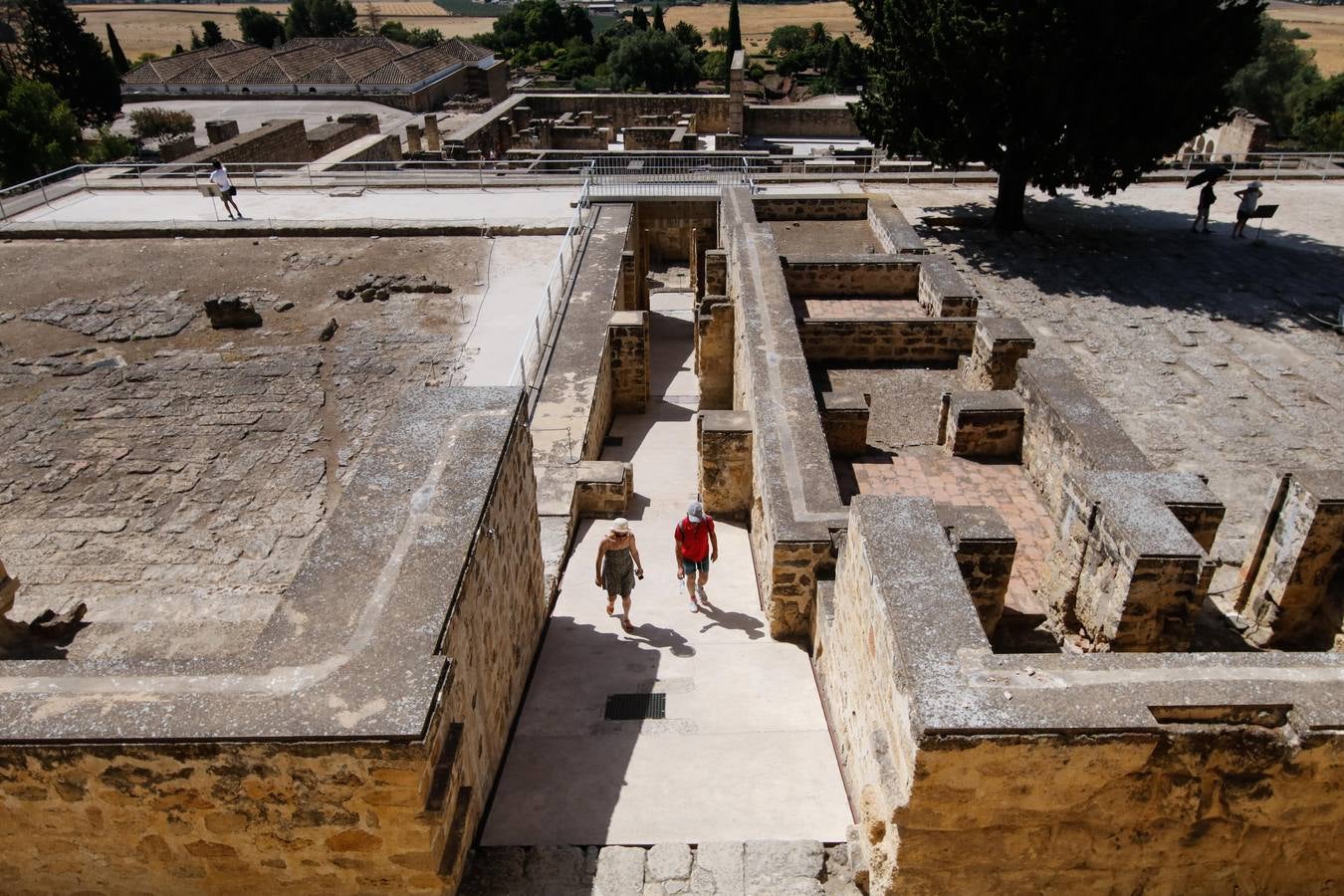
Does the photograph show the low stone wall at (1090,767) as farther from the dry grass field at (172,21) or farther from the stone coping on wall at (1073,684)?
the dry grass field at (172,21)

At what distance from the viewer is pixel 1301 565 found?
5938 mm

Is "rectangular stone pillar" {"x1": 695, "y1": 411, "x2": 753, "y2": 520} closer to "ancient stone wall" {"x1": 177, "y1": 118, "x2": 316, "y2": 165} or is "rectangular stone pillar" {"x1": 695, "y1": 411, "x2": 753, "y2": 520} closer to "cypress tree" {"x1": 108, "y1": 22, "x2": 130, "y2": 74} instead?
"ancient stone wall" {"x1": 177, "y1": 118, "x2": 316, "y2": 165}

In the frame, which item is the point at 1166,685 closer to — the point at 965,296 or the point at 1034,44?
the point at 965,296

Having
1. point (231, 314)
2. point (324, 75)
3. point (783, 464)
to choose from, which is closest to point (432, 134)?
point (231, 314)

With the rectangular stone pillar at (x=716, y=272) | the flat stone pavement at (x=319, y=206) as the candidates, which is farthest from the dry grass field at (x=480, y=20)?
the rectangular stone pillar at (x=716, y=272)

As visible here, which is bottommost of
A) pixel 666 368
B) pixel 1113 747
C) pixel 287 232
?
pixel 666 368

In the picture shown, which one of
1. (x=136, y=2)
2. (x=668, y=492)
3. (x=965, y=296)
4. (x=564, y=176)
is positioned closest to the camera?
(x=668, y=492)

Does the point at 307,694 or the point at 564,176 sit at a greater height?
the point at 307,694

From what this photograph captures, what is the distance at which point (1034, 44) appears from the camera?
1398cm

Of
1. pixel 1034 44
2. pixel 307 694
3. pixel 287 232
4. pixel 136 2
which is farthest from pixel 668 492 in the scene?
pixel 136 2

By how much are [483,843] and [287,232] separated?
1595 cm

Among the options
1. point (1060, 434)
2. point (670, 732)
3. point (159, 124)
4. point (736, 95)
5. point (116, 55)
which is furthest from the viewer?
point (116, 55)

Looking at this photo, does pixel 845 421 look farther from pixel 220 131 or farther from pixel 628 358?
pixel 220 131

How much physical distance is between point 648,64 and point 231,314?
4187 cm
